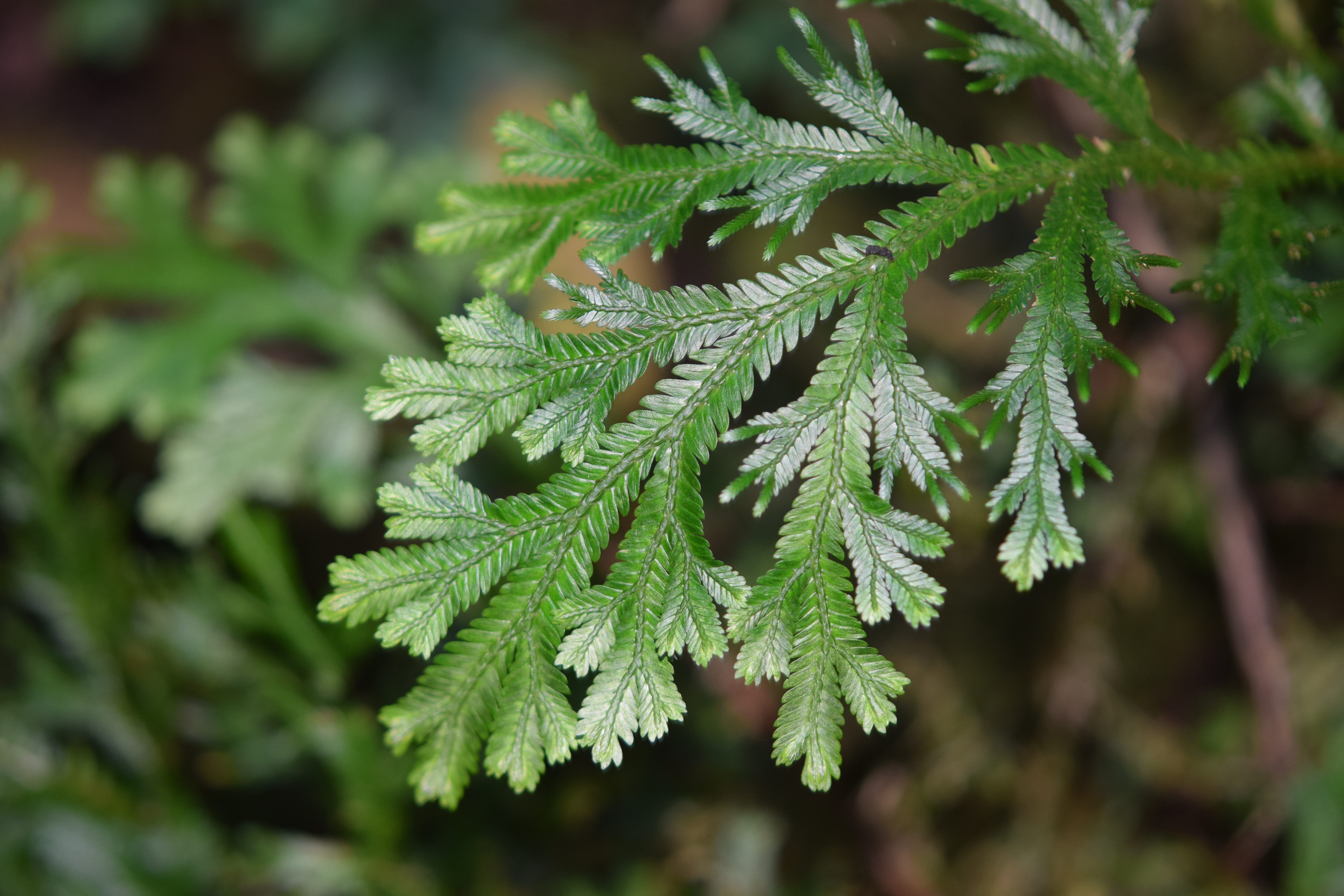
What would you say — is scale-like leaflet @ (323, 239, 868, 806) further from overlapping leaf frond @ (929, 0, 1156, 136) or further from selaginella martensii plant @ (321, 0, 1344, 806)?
overlapping leaf frond @ (929, 0, 1156, 136)

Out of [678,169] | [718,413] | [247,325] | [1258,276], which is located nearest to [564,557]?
[718,413]

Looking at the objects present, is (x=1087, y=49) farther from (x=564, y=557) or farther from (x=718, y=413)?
(x=564, y=557)

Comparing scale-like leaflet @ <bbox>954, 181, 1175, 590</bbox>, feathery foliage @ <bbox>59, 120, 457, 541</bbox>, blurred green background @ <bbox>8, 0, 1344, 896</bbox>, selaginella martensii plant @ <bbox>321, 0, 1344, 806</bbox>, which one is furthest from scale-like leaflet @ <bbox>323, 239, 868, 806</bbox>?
feathery foliage @ <bbox>59, 120, 457, 541</bbox>

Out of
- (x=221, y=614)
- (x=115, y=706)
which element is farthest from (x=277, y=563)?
(x=115, y=706)

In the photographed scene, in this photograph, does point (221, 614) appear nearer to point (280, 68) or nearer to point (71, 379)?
→ point (71, 379)

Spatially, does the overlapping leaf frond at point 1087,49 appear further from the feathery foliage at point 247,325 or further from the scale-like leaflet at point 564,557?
the feathery foliage at point 247,325

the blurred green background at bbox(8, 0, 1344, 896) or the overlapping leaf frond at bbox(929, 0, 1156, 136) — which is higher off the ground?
the overlapping leaf frond at bbox(929, 0, 1156, 136)
